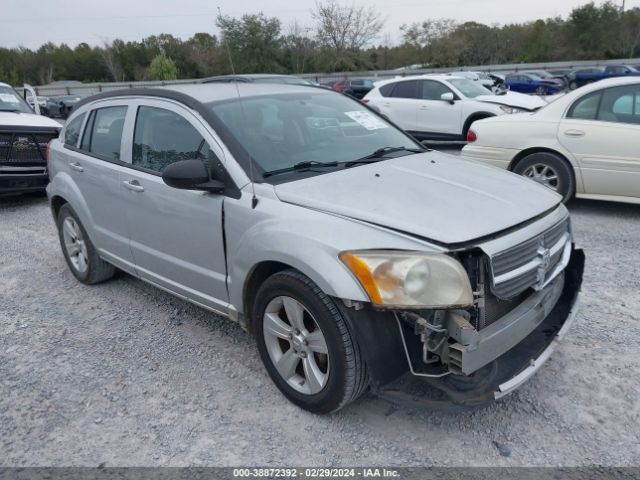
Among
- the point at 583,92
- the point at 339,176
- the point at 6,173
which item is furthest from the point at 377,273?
the point at 6,173

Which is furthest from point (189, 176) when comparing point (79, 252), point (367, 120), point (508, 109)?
point (508, 109)

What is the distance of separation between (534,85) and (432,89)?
2155 centimetres

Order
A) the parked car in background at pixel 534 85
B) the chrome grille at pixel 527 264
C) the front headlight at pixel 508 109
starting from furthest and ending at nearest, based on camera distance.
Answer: the parked car in background at pixel 534 85 → the front headlight at pixel 508 109 → the chrome grille at pixel 527 264

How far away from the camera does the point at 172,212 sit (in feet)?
10.9

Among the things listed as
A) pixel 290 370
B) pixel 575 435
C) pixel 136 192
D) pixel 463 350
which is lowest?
pixel 575 435

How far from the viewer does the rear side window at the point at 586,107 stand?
239 inches

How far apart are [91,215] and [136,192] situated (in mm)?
924

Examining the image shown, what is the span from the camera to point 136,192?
3.61m

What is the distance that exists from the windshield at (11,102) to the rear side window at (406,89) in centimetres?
754

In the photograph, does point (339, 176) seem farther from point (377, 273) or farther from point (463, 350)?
point (463, 350)

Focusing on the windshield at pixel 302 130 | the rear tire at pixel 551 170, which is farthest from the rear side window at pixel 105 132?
the rear tire at pixel 551 170

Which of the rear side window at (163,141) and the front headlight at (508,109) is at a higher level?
the rear side window at (163,141)

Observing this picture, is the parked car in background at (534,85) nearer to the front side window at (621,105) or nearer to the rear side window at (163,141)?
the front side window at (621,105)

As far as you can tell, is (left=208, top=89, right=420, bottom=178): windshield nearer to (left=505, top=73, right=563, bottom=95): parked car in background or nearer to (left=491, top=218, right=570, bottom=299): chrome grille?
(left=491, top=218, right=570, bottom=299): chrome grille
